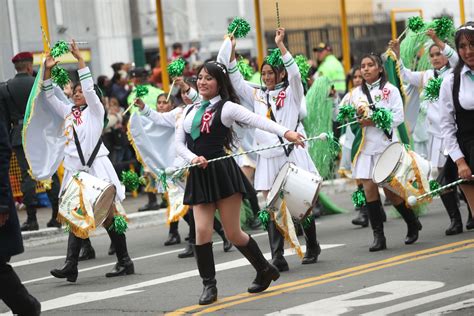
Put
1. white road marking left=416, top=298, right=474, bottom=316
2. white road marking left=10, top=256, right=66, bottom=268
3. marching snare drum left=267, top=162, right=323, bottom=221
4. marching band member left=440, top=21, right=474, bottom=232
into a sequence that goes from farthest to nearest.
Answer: white road marking left=10, top=256, right=66, bottom=268
marching snare drum left=267, top=162, right=323, bottom=221
marching band member left=440, top=21, right=474, bottom=232
white road marking left=416, top=298, right=474, bottom=316

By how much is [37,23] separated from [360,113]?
6333 mm

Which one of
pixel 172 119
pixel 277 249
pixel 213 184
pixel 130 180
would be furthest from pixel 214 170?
pixel 172 119

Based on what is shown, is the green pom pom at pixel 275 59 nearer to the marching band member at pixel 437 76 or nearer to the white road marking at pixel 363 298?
the marching band member at pixel 437 76

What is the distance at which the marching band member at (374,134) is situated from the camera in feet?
36.7

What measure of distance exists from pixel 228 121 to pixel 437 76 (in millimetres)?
4378

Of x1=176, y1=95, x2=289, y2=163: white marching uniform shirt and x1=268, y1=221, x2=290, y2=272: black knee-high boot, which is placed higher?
x1=176, y1=95, x2=289, y2=163: white marching uniform shirt

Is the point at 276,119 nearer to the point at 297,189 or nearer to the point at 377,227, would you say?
the point at 297,189

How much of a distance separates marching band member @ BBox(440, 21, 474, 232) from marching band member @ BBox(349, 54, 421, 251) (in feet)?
7.65

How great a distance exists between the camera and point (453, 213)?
12.0 m

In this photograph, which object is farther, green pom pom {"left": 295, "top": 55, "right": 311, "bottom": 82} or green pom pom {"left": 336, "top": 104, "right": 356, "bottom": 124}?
green pom pom {"left": 295, "top": 55, "right": 311, "bottom": 82}

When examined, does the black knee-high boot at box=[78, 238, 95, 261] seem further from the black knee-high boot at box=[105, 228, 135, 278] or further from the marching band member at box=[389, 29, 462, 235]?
the marching band member at box=[389, 29, 462, 235]

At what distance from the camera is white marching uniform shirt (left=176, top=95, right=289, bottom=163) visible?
875cm

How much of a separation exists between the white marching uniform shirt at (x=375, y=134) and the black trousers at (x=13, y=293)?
453 centimetres

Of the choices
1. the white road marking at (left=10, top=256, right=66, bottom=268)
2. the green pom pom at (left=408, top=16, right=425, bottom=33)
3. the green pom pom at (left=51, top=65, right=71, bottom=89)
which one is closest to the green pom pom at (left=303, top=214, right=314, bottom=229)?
the green pom pom at (left=51, top=65, right=71, bottom=89)
